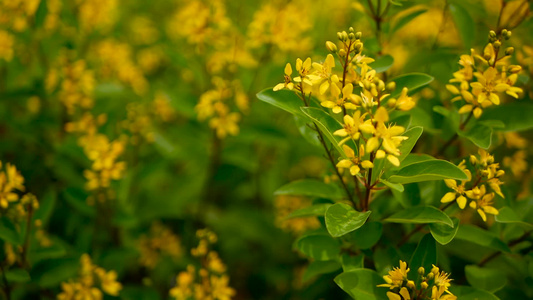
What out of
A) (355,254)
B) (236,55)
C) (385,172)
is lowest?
(355,254)

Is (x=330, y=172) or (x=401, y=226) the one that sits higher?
(x=330, y=172)

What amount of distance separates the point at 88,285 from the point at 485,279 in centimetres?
156

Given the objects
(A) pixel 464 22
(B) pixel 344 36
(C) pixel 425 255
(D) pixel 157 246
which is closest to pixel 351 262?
(C) pixel 425 255

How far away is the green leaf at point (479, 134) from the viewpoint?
52.0 inches

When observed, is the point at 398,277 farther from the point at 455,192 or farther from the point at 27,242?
the point at 27,242

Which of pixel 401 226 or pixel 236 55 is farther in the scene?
pixel 236 55

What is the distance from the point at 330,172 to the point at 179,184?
1.29m

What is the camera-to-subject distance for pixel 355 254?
1.43 m

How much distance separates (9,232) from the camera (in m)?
1.51

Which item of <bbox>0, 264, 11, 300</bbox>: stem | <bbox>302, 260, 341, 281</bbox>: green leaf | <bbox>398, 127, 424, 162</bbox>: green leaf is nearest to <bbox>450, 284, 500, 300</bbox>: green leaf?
<bbox>302, 260, 341, 281</bbox>: green leaf

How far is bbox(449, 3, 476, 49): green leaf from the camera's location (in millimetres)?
1680

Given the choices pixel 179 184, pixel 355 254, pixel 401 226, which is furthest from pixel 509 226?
pixel 179 184

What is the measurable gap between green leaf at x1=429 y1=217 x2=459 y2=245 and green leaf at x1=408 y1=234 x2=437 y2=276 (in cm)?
4

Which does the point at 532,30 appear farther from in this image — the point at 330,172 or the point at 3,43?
the point at 3,43
